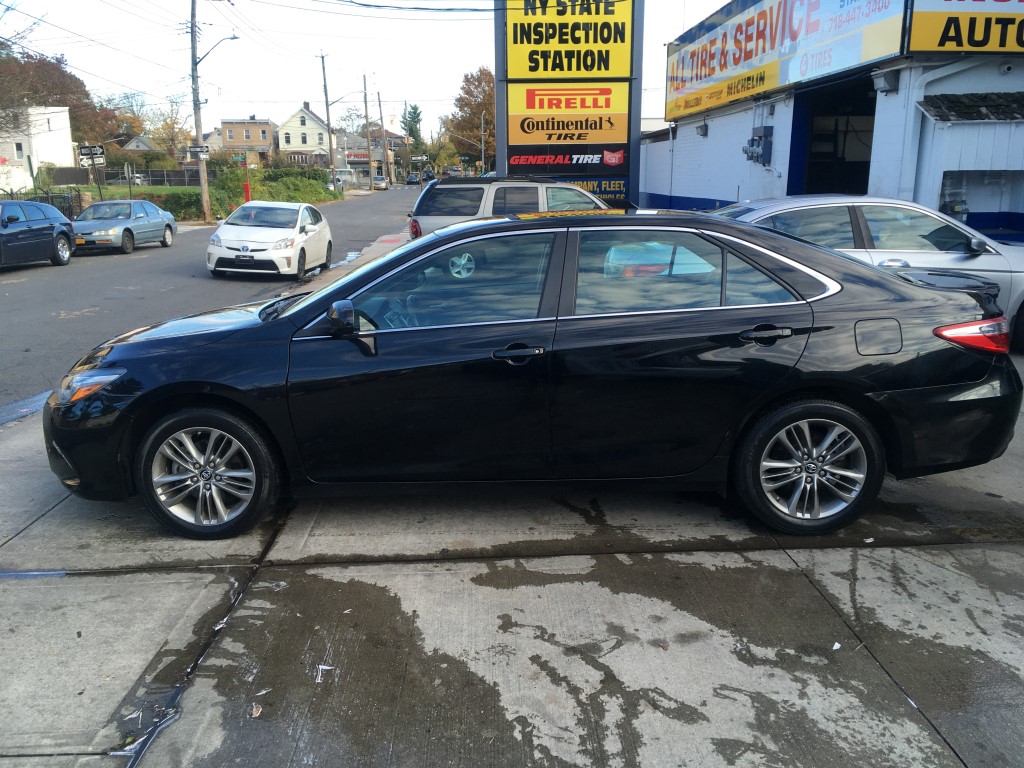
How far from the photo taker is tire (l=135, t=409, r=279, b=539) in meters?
4.26

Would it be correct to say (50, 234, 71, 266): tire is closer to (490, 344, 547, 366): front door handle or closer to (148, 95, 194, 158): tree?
(490, 344, 547, 366): front door handle

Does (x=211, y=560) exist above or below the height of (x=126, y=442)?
below

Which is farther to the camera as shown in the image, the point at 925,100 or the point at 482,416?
the point at 925,100

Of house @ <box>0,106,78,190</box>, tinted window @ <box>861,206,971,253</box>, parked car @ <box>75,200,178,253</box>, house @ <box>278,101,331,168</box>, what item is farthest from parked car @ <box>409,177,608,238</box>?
house @ <box>278,101,331,168</box>

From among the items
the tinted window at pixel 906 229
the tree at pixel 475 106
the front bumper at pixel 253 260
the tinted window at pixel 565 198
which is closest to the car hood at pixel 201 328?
the tinted window at pixel 906 229

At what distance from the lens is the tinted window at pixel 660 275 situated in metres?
4.32

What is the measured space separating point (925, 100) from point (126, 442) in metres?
12.1

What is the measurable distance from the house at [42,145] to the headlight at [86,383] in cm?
5936

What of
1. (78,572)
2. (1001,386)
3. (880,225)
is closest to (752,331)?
(1001,386)

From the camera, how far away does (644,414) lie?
14.0ft

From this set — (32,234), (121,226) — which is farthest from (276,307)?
(121,226)

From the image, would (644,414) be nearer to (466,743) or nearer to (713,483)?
(713,483)

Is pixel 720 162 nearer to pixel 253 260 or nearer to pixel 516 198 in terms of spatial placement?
pixel 516 198

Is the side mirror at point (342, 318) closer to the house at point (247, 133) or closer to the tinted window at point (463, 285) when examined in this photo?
the tinted window at point (463, 285)
